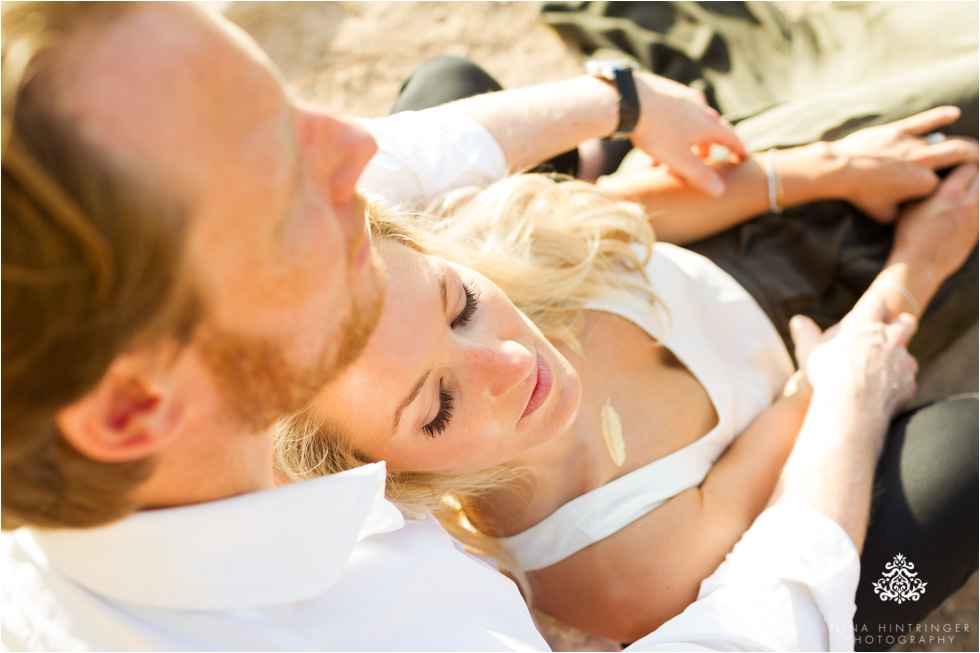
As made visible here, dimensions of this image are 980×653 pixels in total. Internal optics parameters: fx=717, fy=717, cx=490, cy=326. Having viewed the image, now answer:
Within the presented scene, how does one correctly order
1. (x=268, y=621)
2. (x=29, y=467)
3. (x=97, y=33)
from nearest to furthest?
(x=97, y=33), (x=29, y=467), (x=268, y=621)

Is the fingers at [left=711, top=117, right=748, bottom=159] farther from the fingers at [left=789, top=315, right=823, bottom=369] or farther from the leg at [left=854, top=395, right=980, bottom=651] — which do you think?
the leg at [left=854, top=395, right=980, bottom=651]

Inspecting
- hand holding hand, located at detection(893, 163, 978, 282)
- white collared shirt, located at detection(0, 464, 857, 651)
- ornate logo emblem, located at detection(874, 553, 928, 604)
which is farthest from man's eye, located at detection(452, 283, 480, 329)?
hand holding hand, located at detection(893, 163, 978, 282)

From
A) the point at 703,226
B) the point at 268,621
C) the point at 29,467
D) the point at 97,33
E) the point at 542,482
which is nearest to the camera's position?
Result: the point at 97,33

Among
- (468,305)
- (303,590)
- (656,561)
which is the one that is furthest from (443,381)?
(656,561)

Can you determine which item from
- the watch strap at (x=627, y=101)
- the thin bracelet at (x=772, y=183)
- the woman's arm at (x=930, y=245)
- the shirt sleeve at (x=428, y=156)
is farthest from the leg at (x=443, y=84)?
the woman's arm at (x=930, y=245)

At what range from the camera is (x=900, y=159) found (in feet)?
7.29

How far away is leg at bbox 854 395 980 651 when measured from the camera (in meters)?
1.76

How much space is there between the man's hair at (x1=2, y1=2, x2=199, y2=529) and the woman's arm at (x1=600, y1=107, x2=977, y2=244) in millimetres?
1723

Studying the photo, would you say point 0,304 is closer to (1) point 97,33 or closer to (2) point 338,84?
(1) point 97,33

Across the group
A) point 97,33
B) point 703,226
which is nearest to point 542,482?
point 703,226

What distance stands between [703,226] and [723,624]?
128 cm

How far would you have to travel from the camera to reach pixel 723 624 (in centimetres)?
141

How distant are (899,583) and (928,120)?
1.41 metres

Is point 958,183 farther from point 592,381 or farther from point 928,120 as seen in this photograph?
point 592,381
